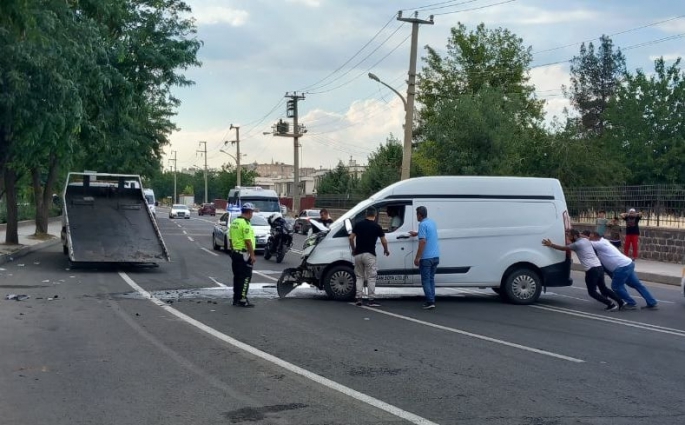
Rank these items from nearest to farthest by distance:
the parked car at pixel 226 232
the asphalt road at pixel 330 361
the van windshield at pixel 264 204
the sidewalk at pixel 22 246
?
the asphalt road at pixel 330 361 < the sidewalk at pixel 22 246 < the parked car at pixel 226 232 < the van windshield at pixel 264 204

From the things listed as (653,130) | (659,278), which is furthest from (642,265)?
(653,130)

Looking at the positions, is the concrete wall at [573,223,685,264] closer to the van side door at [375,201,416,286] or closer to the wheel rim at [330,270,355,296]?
the van side door at [375,201,416,286]

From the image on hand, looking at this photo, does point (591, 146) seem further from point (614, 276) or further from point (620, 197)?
point (614, 276)

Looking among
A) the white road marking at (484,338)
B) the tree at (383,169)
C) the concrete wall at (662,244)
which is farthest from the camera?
the tree at (383,169)

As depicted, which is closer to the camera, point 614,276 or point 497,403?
point 497,403

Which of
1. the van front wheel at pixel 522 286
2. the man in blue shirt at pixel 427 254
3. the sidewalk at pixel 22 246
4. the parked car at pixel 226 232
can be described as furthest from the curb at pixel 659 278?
the sidewalk at pixel 22 246

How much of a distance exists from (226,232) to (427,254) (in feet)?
53.1

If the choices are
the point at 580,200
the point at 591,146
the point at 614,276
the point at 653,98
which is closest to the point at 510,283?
the point at 614,276

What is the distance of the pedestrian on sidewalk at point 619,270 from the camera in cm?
1479

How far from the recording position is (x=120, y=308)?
1391cm

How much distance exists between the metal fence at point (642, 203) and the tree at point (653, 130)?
19.3 meters

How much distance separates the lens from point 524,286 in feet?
50.5

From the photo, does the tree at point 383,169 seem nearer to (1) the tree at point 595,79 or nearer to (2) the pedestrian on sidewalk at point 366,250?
(1) the tree at point 595,79

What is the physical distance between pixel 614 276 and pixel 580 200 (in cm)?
1605
